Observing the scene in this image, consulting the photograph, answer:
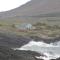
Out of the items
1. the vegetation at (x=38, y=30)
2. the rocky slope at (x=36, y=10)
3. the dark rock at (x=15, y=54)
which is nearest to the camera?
the dark rock at (x=15, y=54)

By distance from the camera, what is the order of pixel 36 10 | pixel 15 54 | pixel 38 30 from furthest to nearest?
1. pixel 36 10
2. pixel 38 30
3. pixel 15 54

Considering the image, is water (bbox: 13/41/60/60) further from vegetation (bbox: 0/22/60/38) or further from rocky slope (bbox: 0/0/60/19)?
rocky slope (bbox: 0/0/60/19)

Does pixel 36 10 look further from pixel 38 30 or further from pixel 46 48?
pixel 46 48

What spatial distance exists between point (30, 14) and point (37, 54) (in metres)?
0.56

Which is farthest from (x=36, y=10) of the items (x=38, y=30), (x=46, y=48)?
(x=46, y=48)

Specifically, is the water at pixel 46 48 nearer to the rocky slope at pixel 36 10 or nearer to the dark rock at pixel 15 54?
the dark rock at pixel 15 54

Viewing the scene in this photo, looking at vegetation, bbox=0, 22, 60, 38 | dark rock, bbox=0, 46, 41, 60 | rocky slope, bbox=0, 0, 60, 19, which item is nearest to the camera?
dark rock, bbox=0, 46, 41, 60

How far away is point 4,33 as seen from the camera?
5.41 ft

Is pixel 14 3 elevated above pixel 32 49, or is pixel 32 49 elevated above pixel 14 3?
pixel 14 3

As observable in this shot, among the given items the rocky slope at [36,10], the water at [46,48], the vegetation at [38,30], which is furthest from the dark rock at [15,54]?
the rocky slope at [36,10]

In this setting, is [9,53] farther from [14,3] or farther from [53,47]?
[14,3]

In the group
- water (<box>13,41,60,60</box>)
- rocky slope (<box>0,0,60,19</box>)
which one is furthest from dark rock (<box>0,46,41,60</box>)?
rocky slope (<box>0,0,60,19</box>)

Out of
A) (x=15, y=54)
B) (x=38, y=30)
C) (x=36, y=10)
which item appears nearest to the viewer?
(x=15, y=54)

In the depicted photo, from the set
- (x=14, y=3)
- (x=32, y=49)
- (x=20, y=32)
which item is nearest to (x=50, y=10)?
(x=14, y=3)
